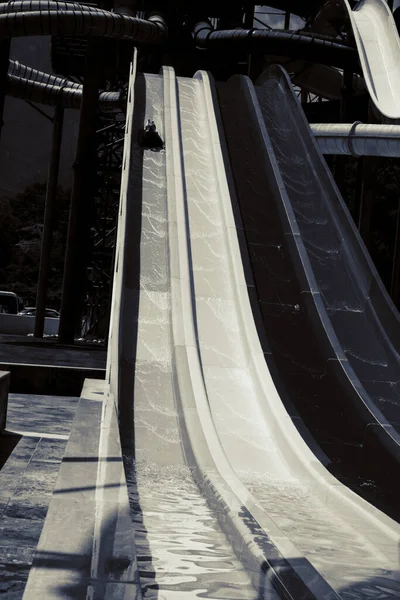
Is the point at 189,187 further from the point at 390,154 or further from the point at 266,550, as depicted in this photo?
the point at 266,550

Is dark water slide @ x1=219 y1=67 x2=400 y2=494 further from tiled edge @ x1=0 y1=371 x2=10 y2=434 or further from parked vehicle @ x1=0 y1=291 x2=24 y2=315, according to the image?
parked vehicle @ x1=0 y1=291 x2=24 y2=315

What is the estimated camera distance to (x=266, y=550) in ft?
9.26

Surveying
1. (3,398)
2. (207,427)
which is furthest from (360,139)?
(207,427)

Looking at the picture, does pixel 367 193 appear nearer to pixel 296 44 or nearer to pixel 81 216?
pixel 296 44

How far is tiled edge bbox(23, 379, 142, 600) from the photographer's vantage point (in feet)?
6.34

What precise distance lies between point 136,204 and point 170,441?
12.2 ft

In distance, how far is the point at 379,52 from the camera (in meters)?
13.1

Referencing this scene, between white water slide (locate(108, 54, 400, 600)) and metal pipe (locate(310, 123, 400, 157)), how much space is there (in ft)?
8.31

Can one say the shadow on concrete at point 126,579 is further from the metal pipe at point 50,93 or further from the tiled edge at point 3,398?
the metal pipe at point 50,93

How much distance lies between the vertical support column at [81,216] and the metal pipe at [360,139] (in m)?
4.15

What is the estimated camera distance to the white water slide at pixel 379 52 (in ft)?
38.7

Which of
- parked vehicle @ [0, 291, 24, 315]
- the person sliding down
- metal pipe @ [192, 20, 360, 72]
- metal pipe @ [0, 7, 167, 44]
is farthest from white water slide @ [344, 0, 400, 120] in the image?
parked vehicle @ [0, 291, 24, 315]

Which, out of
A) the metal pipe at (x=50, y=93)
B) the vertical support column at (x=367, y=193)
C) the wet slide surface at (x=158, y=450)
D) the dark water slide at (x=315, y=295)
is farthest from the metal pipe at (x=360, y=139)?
the metal pipe at (x=50, y=93)

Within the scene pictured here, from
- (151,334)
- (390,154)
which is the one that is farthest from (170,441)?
(390,154)
